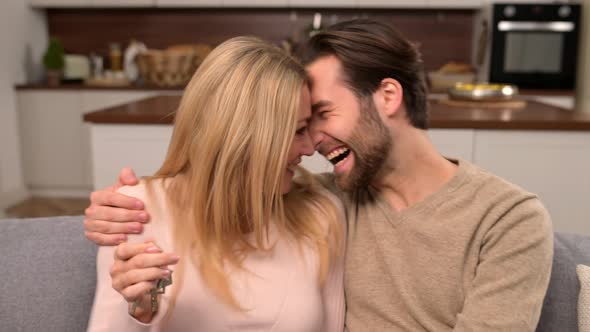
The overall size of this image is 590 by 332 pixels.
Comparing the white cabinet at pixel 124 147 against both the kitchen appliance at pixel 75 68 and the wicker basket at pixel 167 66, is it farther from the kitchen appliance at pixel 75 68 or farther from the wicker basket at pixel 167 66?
the kitchen appliance at pixel 75 68

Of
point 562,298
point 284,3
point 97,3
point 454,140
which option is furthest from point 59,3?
point 562,298

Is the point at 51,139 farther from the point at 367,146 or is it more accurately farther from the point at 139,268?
the point at 139,268

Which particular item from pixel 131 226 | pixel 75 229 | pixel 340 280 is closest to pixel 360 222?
pixel 340 280

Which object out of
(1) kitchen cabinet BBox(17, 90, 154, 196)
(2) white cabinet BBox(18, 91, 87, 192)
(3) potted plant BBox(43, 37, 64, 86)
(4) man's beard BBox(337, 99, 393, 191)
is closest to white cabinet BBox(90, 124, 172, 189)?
(4) man's beard BBox(337, 99, 393, 191)

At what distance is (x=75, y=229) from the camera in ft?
4.67

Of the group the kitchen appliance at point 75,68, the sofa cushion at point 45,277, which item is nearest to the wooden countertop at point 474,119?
the sofa cushion at point 45,277

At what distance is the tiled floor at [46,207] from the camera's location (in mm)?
4367

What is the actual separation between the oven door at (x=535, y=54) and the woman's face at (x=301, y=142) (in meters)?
3.52

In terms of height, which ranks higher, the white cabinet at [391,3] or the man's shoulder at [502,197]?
the white cabinet at [391,3]

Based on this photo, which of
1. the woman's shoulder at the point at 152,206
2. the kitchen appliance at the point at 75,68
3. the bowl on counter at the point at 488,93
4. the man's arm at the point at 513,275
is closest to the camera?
the man's arm at the point at 513,275

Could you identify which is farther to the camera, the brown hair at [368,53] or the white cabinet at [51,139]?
the white cabinet at [51,139]

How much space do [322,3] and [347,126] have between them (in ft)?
11.5

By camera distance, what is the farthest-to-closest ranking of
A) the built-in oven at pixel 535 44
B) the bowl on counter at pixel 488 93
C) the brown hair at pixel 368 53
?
the built-in oven at pixel 535 44
the bowl on counter at pixel 488 93
the brown hair at pixel 368 53

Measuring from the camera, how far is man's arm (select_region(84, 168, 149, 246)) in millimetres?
1202
